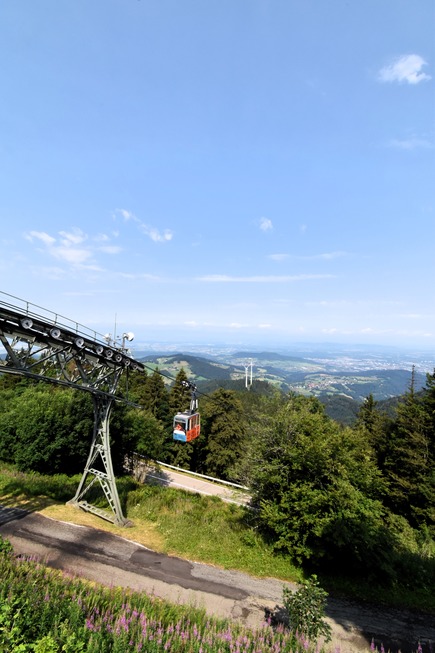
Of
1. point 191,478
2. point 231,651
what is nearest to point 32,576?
point 231,651

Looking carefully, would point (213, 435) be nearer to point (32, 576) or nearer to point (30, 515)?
point (30, 515)

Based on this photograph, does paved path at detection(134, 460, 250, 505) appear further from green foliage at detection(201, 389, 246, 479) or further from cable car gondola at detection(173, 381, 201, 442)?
cable car gondola at detection(173, 381, 201, 442)

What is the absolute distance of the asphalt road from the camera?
1113 centimetres

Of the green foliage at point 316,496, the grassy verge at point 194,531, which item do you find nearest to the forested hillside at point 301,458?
the green foliage at point 316,496

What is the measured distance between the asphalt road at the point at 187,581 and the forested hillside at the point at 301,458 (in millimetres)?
2241

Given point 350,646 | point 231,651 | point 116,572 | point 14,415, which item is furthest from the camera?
point 14,415

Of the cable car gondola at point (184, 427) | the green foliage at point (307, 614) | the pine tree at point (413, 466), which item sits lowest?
the pine tree at point (413, 466)

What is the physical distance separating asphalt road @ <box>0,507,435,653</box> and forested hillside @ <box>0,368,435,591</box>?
7.35ft

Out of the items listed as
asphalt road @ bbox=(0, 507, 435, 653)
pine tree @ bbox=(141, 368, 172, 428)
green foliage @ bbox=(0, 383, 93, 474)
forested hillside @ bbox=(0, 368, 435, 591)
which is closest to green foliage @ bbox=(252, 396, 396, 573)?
forested hillside @ bbox=(0, 368, 435, 591)

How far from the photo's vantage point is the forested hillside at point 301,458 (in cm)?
1488

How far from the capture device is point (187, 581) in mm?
13234

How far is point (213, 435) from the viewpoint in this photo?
45781 millimetres

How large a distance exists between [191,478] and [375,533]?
2352 cm

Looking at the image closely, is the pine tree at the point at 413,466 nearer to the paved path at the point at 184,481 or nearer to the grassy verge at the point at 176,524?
the paved path at the point at 184,481
